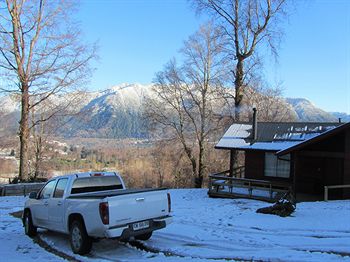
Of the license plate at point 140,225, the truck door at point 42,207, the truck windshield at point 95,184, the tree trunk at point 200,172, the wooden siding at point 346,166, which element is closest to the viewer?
the license plate at point 140,225

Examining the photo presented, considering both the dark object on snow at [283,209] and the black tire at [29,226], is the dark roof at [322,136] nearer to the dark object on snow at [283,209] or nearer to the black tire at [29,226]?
the dark object on snow at [283,209]

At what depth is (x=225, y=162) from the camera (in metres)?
44.2

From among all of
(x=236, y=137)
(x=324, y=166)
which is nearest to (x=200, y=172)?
(x=236, y=137)

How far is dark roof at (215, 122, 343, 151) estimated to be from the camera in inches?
920

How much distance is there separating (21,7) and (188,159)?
2282cm

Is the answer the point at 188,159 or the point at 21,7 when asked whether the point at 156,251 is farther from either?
the point at 188,159

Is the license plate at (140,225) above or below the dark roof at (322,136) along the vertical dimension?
below

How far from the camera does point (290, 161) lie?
22.0 meters

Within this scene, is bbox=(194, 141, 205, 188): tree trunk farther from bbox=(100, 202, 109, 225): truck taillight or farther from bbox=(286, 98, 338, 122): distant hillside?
bbox=(100, 202, 109, 225): truck taillight

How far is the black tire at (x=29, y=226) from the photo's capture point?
1125 cm

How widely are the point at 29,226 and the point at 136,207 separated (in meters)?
4.34

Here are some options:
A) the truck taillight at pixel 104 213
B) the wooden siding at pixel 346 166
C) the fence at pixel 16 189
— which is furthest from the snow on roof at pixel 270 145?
the truck taillight at pixel 104 213

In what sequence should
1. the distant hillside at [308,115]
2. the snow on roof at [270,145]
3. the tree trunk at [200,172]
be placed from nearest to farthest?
the snow on roof at [270,145] → the tree trunk at [200,172] → the distant hillside at [308,115]

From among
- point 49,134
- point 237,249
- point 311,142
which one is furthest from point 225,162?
point 237,249
